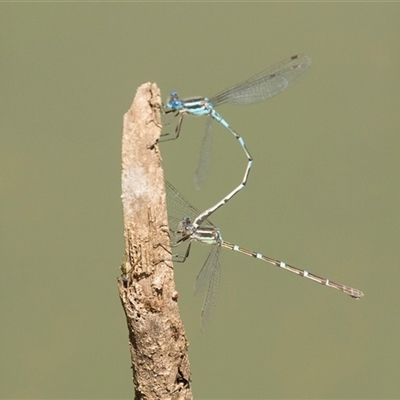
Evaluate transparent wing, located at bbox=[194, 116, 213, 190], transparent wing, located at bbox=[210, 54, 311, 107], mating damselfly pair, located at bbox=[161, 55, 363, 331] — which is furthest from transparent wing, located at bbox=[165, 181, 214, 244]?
transparent wing, located at bbox=[210, 54, 311, 107]

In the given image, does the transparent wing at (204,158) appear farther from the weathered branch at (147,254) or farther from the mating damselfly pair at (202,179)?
the weathered branch at (147,254)

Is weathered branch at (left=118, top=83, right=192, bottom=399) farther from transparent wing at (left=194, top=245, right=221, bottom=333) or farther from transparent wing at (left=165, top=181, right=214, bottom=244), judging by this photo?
transparent wing at (left=194, top=245, right=221, bottom=333)

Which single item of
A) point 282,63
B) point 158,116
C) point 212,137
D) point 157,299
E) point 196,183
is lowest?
point 157,299

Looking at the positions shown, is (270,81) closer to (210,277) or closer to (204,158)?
(204,158)

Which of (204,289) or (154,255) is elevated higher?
(204,289)

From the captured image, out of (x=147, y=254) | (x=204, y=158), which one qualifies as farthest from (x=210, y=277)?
(x=147, y=254)

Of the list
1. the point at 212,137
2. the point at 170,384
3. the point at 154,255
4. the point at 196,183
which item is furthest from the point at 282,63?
the point at 170,384

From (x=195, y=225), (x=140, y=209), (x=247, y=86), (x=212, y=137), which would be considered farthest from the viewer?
(x=247, y=86)

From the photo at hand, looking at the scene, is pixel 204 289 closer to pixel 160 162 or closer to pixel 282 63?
pixel 160 162
